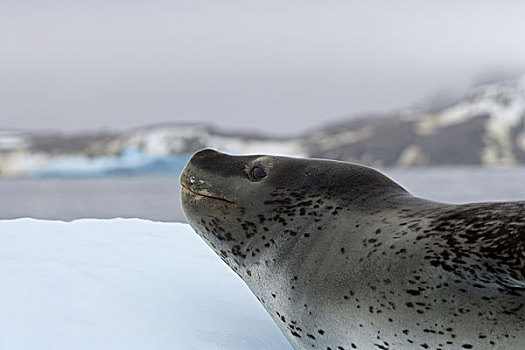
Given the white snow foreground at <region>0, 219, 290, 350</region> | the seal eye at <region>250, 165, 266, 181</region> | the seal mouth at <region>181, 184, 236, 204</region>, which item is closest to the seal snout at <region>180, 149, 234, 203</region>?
the seal mouth at <region>181, 184, 236, 204</region>

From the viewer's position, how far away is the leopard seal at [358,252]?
2068mm

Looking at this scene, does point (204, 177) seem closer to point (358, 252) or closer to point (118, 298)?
point (118, 298)

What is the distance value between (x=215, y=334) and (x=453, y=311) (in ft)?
4.00

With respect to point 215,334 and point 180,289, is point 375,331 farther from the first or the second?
point 180,289

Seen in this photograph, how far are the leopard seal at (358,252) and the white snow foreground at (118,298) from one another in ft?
1.20

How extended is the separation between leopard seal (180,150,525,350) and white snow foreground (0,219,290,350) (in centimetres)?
37

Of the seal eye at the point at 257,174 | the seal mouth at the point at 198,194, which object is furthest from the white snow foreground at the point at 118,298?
the seal eye at the point at 257,174

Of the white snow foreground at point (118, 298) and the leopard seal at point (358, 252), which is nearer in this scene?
the leopard seal at point (358, 252)

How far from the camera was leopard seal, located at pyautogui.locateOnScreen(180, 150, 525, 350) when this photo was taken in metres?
2.07

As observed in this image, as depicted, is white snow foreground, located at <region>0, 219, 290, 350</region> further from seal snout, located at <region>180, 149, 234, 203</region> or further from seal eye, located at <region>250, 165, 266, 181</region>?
seal eye, located at <region>250, 165, 266, 181</region>

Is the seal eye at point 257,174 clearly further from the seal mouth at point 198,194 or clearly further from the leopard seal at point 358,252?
the seal mouth at point 198,194

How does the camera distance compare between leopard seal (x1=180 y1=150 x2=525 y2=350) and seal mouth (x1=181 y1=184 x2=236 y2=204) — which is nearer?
leopard seal (x1=180 y1=150 x2=525 y2=350)

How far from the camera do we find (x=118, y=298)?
3131 millimetres

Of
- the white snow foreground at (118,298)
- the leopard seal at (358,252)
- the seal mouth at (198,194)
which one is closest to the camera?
the leopard seal at (358,252)
